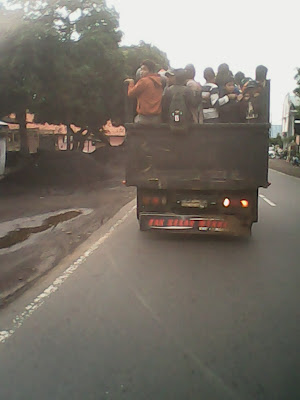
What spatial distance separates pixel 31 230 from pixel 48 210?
11.3 ft

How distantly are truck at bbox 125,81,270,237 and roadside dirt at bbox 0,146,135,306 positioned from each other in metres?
1.84

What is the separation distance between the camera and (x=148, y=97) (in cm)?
962

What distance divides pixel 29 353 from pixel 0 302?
5.69 feet

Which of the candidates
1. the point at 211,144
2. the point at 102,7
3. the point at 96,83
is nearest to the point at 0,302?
the point at 211,144

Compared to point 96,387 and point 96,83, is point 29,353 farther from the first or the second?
point 96,83

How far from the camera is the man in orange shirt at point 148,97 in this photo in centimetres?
955

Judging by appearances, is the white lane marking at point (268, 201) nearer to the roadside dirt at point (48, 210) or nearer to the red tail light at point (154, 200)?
the roadside dirt at point (48, 210)

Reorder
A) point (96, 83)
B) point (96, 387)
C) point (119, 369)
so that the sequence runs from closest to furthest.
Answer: point (96, 387)
point (119, 369)
point (96, 83)

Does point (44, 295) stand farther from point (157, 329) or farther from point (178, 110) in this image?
point (178, 110)

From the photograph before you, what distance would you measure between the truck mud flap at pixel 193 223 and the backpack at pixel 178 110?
1.55 meters

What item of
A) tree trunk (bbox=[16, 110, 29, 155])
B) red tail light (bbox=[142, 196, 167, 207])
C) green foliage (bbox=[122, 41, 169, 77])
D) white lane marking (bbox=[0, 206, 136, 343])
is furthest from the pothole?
green foliage (bbox=[122, 41, 169, 77])

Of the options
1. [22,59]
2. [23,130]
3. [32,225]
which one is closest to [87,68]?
[22,59]

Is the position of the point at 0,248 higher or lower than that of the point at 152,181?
lower

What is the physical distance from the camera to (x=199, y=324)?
5.41 m
